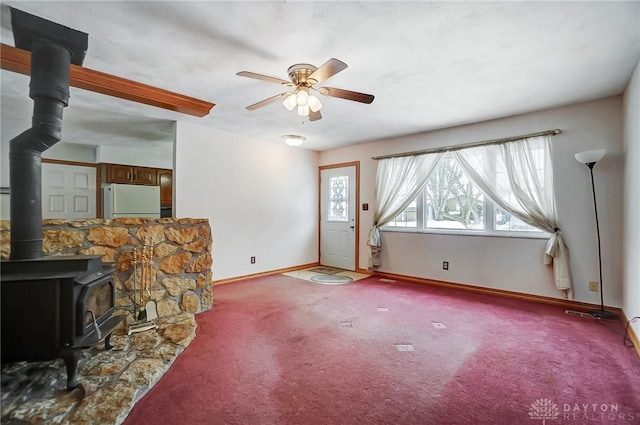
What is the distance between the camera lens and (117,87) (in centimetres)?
282

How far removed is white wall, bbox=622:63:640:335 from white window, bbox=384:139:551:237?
77cm

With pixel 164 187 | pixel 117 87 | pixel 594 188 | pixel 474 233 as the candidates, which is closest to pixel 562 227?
pixel 594 188

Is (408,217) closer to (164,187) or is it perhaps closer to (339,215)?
(339,215)

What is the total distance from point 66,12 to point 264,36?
4.00 ft

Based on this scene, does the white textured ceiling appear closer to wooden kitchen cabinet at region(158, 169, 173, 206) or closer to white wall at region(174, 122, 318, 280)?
white wall at region(174, 122, 318, 280)

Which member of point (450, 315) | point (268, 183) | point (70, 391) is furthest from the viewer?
point (268, 183)

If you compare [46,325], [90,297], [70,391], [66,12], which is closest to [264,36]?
[66,12]

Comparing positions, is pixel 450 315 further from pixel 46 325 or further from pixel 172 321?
pixel 46 325

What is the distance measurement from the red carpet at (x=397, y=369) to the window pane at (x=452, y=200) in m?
1.29

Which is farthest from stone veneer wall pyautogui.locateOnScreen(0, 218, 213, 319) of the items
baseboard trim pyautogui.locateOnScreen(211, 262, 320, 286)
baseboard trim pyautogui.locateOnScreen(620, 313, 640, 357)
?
baseboard trim pyautogui.locateOnScreen(620, 313, 640, 357)

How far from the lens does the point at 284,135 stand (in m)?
4.69

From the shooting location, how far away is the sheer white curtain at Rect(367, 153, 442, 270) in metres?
4.64

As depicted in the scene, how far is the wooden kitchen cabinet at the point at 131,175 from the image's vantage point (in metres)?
5.32

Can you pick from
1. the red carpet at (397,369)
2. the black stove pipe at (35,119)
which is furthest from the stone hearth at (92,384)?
the black stove pipe at (35,119)
